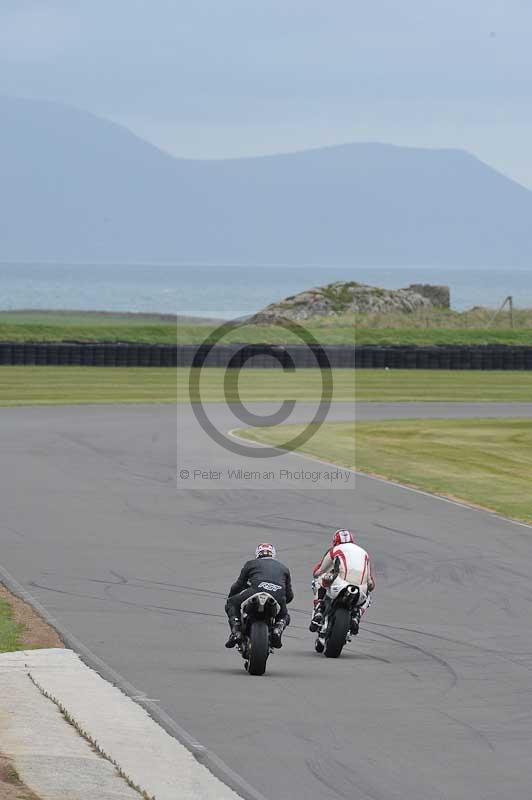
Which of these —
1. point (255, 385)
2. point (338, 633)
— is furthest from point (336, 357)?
point (338, 633)

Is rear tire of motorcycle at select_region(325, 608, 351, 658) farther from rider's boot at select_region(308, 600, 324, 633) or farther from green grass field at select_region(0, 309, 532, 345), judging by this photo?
green grass field at select_region(0, 309, 532, 345)

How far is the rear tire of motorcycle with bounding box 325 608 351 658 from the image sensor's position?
13648 millimetres

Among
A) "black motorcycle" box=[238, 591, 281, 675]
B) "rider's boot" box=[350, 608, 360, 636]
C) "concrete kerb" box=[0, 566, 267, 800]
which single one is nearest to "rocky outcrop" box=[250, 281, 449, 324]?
"concrete kerb" box=[0, 566, 267, 800]

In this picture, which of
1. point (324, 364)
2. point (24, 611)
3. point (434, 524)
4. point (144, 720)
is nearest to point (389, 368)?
point (324, 364)

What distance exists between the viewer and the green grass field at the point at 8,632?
1363 centimetres

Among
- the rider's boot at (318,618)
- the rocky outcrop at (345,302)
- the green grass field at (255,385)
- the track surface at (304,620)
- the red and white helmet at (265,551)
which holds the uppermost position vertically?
the rocky outcrop at (345,302)

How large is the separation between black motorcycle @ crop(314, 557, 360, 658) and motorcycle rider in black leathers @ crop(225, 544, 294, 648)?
0.60 m

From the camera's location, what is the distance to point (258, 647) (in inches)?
500

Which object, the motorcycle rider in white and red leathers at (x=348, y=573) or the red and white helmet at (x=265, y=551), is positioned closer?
the red and white helmet at (x=265, y=551)

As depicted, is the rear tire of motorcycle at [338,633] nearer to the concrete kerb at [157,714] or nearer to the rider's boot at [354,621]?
the rider's boot at [354,621]

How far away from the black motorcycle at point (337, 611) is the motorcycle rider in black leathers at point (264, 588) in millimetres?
599

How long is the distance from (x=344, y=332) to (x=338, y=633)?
68.9 m

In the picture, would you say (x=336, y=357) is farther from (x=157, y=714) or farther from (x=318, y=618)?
(x=157, y=714)

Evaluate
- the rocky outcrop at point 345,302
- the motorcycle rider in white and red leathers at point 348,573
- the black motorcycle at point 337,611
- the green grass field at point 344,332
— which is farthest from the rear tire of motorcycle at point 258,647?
the rocky outcrop at point 345,302
